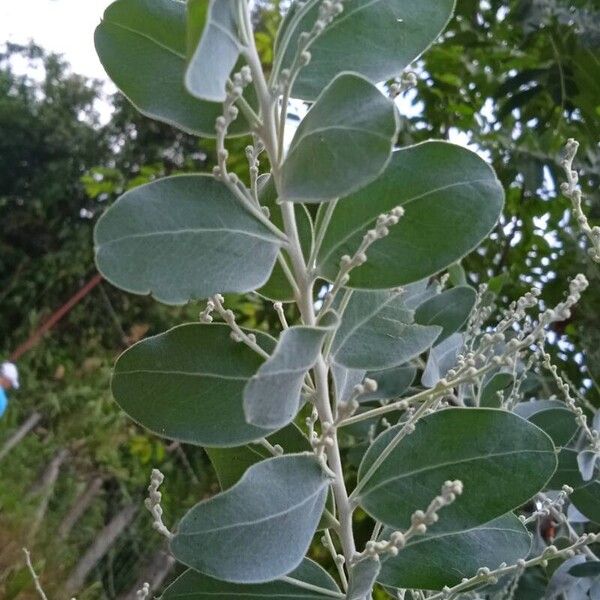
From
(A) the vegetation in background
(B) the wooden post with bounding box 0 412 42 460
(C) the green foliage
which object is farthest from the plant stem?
(B) the wooden post with bounding box 0 412 42 460

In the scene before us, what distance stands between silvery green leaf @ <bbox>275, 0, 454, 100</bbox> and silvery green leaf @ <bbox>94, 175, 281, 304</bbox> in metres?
0.09

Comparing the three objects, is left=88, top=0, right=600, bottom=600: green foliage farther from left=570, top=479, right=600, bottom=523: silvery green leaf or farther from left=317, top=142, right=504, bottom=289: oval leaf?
left=570, top=479, right=600, bottom=523: silvery green leaf

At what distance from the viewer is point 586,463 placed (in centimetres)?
63

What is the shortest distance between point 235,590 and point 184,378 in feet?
0.39

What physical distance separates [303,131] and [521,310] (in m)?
0.18

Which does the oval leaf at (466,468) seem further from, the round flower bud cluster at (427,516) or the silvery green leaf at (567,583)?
the silvery green leaf at (567,583)

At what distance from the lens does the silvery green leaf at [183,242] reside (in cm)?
35

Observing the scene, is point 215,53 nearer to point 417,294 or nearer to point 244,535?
point 244,535

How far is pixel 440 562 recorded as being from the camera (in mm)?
436

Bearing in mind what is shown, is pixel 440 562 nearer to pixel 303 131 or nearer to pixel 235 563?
pixel 235 563

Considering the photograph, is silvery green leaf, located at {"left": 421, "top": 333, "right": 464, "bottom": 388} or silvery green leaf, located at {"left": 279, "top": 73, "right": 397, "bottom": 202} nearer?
silvery green leaf, located at {"left": 279, "top": 73, "right": 397, "bottom": 202}

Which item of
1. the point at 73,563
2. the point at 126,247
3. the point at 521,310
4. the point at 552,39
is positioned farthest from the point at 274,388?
the point at 73,563

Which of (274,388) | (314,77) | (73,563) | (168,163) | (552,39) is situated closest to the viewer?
(274,388)

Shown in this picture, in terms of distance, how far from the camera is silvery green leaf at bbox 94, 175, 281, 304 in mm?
353
